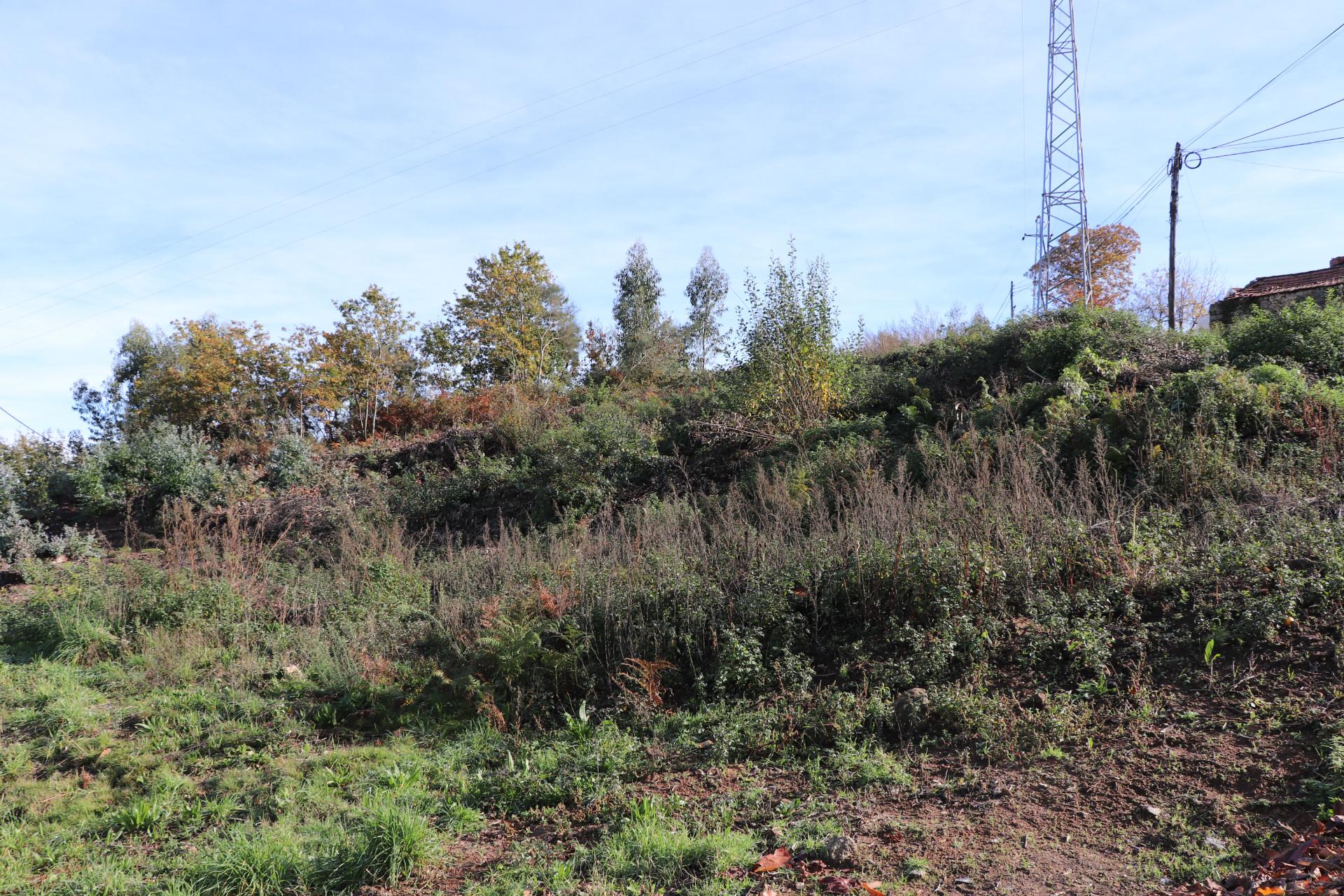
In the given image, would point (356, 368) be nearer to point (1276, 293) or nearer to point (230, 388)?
point (230, 388)

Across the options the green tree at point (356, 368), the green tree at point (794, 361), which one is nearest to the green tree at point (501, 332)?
the green tree at point (356, 368)

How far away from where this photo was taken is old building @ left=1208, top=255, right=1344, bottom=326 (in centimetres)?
1620

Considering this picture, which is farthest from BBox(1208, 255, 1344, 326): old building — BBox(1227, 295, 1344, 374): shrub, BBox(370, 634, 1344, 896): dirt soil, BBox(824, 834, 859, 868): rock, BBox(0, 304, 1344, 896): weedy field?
BBox(824, 834, 859, 868): rock

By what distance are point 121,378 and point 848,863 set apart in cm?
4235

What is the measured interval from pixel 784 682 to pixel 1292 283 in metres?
20.0

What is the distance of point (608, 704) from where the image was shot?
558 centimetres

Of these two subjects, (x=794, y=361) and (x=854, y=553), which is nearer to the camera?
(x=854, y=553)

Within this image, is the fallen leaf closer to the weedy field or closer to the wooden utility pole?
the weedy field

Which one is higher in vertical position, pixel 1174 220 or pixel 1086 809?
pixel 1174 220

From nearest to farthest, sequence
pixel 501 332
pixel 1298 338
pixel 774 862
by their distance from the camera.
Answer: pixel 774 862, pixel 1298 338, pixel 501 332

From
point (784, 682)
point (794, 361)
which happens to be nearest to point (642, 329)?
point (794, 361)

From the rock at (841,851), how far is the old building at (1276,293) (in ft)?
52.8

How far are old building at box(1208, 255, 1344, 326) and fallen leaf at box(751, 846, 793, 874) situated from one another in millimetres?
16293

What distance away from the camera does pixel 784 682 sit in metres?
5.32
